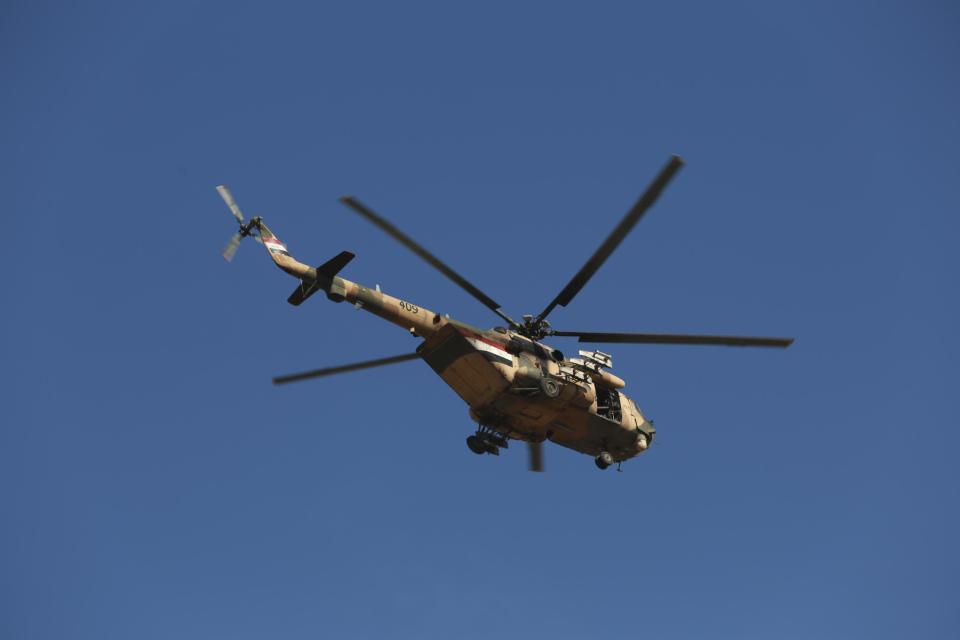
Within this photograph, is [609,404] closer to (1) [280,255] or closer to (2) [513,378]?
(2) [513,378]

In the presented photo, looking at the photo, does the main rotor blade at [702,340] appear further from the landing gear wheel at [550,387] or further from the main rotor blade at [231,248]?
the main rotor blade at [231,248]

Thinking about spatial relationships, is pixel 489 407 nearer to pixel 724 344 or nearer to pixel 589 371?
pixel 589 371

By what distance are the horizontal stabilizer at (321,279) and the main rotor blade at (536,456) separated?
848 cm

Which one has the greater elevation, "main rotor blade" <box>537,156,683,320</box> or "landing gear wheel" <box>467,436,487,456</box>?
"main rotor blade" <box>537,156,683,320</box>

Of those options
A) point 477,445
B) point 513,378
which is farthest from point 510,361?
point 477,445

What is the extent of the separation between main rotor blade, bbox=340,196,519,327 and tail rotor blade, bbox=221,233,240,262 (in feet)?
19.5

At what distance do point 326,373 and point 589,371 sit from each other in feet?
25.0

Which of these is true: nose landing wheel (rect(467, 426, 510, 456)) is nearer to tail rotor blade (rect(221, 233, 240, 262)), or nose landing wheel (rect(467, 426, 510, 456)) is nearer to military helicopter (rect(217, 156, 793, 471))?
military helicopter (rect(217, 156, 793, 471))

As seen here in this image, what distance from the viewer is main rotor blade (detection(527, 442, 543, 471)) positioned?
33312 mm

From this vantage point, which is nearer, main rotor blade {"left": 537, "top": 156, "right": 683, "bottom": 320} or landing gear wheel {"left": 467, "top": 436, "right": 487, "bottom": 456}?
main rotor blade {"left": 537, "top": 156, "right": 683, "bottom": 320}

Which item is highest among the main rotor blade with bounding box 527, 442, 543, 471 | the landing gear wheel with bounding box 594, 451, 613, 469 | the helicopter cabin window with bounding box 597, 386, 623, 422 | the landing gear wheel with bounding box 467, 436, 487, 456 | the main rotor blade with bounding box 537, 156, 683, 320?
the main rotor blade with bounding box 537, 156, 683, 320

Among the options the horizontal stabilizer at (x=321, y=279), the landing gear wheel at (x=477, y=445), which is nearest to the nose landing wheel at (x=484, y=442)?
the landing gear wheel at (x=477, y=445)

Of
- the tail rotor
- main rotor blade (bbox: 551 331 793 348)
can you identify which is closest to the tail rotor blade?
the tail rotor

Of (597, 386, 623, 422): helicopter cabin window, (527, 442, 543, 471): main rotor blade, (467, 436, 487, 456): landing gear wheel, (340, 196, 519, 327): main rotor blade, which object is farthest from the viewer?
(527, 442, 543, 471): main rotor blade
